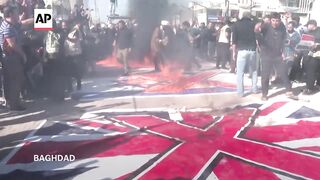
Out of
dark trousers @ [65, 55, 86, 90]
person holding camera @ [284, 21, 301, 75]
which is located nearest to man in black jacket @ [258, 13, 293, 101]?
person holding camera @ [284, 21, 301, 75]

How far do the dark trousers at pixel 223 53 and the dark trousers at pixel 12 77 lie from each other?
7.21m

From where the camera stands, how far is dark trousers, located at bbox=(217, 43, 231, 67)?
41.5 ft

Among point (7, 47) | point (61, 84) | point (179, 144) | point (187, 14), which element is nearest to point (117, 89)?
point (61, 84)

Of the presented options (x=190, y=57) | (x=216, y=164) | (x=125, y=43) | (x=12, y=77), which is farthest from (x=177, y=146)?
(x=190, y=57)

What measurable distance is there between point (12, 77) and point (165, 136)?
3536 mm

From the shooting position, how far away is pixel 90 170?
444 cm

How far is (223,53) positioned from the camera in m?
12.8

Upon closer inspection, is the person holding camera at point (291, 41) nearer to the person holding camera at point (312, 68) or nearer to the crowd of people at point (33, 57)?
the person holding camera at point (312, 68)

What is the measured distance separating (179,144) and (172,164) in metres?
0.73

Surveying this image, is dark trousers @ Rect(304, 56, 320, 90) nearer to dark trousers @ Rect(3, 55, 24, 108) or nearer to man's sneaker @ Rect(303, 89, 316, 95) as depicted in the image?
man's sneaker @ Rect(303, 89, 316, 95)

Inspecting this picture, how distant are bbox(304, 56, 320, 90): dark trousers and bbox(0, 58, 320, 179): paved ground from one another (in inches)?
16.9

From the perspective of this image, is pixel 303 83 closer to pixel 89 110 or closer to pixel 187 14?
pixel 89 110

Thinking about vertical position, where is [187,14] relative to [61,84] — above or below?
above

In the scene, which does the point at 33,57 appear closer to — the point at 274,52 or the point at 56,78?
the point at 56,78
